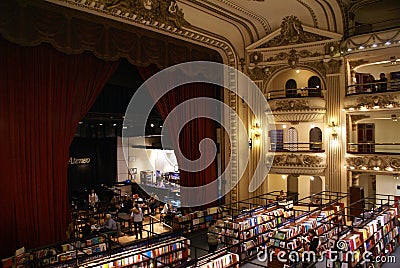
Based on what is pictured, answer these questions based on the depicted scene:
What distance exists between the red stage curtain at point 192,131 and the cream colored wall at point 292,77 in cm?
345

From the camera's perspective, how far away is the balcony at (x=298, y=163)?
38.2 ft

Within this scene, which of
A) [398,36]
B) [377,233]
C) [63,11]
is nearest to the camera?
[377,233]

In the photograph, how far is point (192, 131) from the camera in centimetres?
1174

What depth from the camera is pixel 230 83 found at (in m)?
12.6

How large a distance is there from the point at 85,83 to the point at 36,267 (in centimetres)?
444

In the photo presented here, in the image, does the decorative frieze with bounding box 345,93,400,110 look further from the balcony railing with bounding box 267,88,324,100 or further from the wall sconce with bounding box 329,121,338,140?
the balcony railing with bounding box 267,88,324,100

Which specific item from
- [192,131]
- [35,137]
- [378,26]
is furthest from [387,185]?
[35,137]

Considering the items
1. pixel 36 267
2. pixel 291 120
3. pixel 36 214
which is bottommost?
pixel 36 267

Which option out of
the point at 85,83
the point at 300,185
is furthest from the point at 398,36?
the point at 85,83

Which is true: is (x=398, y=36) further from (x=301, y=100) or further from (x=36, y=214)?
(x=36, y=214)

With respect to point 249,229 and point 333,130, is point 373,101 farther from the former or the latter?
point 249,229

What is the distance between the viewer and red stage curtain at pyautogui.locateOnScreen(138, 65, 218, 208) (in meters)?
11.0

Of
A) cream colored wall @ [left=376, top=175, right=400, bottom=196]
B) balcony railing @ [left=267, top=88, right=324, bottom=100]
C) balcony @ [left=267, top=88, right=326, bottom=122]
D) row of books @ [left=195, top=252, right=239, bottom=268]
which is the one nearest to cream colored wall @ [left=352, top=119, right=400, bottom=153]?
cream colored wall @ [left=376, top=175, right=400, bottom=196]

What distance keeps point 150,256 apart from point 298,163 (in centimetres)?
719
